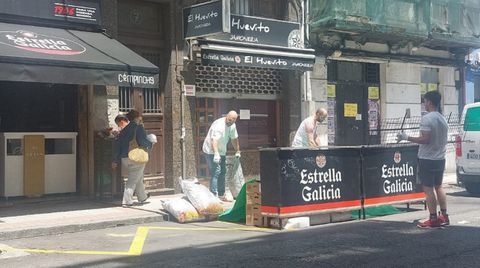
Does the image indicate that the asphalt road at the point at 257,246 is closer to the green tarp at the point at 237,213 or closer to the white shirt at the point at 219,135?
the green tarp at the point at 237,213

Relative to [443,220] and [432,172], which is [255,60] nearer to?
[432,172]

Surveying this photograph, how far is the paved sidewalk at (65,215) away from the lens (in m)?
8.17

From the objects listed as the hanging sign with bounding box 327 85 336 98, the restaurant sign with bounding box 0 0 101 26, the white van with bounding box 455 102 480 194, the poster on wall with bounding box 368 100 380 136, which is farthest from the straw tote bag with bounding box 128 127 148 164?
the poster on wall with bounding box 368 100 380 136

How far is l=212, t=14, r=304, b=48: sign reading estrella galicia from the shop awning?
0.32m

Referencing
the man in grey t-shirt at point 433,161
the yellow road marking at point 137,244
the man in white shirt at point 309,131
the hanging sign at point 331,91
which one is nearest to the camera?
the yellow road marking at point 137,244

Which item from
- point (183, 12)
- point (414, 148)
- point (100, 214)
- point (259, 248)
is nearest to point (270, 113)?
point (183, 12)

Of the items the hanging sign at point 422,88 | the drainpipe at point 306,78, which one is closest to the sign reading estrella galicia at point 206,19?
the drainpipe at point 306,78

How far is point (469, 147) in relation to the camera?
467 inches

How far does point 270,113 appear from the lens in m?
14.2

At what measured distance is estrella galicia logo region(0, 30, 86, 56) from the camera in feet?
29.2

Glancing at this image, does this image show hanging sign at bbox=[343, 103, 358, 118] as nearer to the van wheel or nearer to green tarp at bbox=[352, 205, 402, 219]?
the van wheel

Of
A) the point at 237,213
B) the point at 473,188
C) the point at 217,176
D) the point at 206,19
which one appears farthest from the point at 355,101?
the point at 237,213

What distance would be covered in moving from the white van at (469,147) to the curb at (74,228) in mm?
6488

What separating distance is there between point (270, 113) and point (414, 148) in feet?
16.4
